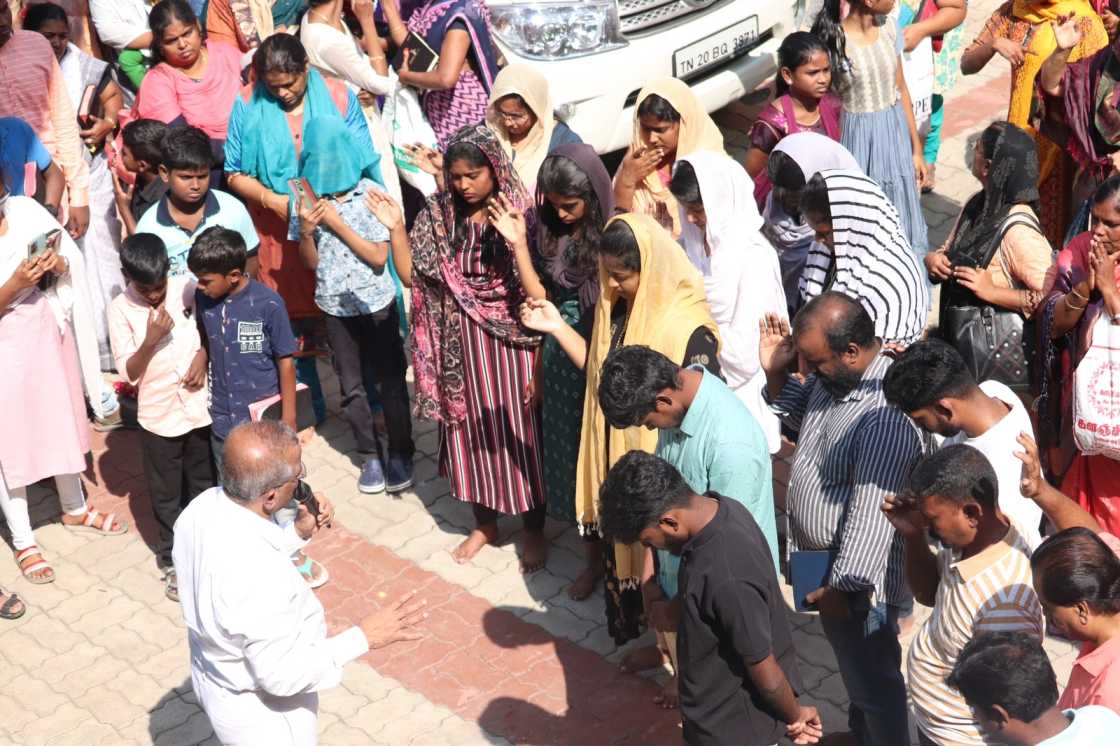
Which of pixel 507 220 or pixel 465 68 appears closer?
pixel 507 220

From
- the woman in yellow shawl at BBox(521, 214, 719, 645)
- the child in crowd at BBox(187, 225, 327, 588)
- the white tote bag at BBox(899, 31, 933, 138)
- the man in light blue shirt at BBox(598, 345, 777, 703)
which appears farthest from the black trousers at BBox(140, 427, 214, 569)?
the white tote bag at BBox(899, 31, 933, 138)

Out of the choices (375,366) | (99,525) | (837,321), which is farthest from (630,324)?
(99,525)

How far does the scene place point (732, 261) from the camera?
5.80 m

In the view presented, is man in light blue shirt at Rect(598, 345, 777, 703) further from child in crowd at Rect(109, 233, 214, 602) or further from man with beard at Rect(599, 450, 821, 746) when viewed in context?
child in crowd at Rect(109, 233, 214, 602)

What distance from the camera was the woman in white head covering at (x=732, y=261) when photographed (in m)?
5.79

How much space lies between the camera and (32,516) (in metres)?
7.23

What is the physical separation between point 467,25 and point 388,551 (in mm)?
2777

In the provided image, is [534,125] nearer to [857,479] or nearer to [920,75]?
[857,479]

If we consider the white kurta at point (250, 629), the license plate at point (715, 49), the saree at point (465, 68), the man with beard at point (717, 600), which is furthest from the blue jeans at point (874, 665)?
the license plate at point (715, 49)

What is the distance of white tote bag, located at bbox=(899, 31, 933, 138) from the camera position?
7.98 m

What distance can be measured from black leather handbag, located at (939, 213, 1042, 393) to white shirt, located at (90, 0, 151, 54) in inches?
199

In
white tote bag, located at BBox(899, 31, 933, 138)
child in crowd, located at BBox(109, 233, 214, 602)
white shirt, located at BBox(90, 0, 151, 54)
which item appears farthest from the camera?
white shirt, located at BBox(90, 0, 151, 54)

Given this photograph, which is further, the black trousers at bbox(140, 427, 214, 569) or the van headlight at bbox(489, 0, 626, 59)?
the van headlight at bbox(489, 0, 626, 59)

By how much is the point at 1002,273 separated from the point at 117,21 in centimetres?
524
